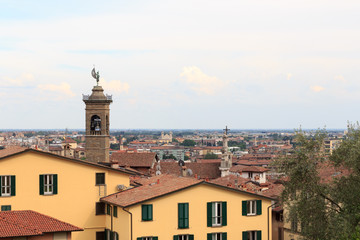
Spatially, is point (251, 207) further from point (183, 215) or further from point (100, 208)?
point (100, 208)

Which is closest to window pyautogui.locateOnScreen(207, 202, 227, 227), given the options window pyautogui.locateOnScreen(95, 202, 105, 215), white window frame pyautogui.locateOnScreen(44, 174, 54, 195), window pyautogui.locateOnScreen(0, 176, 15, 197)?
window pyautogui.locateOnScreen(95, 202, 105, 215)

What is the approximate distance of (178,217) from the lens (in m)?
33.7

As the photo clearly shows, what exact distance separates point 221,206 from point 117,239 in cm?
564

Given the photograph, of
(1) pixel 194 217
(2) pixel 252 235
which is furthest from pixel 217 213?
(2) pixel 252 235

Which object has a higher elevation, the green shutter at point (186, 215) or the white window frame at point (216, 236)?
the green shutter at point (186, 215)

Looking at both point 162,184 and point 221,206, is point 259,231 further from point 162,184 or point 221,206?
point 162,184

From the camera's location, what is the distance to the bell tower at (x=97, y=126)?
214ft

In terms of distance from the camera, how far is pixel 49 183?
35.4 meters

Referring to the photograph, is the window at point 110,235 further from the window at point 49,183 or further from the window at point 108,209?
the window at point 49,183

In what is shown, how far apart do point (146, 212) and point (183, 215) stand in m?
2.03

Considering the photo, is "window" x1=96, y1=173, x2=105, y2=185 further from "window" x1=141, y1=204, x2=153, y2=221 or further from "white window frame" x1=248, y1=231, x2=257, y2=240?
"white window frame" x1=248, y1=231, x2=257, y2=240

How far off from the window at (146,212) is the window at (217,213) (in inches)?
128

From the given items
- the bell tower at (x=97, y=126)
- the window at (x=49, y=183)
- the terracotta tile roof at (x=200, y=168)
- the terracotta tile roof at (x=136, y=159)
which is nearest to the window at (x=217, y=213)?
the window at (x=49, y=183)

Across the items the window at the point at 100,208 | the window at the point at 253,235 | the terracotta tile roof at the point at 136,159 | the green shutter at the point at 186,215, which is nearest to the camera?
the green shutter at the point at 186,215
